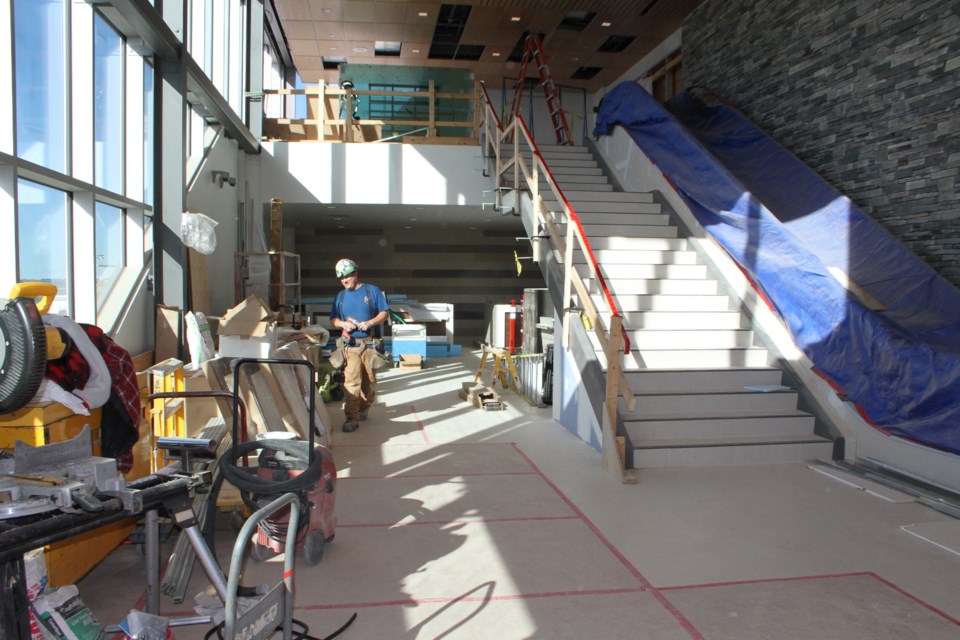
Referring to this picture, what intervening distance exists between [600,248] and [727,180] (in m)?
1.69

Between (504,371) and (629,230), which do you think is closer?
(629,230)

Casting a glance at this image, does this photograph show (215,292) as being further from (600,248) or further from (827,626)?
(827,626)

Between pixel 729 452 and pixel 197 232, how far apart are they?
18.0ft

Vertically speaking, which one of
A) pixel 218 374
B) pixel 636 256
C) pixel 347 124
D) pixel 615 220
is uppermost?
pixel 347 124

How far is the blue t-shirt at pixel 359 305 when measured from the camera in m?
6.92

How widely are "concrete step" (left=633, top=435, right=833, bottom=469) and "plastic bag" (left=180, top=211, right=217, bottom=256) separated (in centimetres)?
475

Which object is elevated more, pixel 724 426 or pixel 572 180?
pixel 572 180

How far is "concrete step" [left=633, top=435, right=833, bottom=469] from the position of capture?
17.8 feet

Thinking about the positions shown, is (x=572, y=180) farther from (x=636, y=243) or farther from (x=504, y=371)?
(x=504, y=371)

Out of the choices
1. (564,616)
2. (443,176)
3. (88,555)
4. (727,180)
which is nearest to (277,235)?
(443,176)

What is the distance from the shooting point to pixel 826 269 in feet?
20.5

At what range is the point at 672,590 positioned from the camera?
131 inches

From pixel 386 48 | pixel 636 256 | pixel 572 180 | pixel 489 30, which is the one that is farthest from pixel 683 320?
pixel 386 48

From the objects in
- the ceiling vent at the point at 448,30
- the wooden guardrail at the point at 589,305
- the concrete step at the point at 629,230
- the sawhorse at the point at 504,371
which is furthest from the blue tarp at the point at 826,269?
the ceiling vent at the point at 448,30
